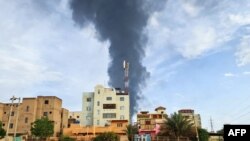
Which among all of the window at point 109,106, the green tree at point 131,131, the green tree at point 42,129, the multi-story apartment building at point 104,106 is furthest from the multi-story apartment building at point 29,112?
the green tree at point 131,131

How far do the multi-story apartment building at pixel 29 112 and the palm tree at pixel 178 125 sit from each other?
37346 mm

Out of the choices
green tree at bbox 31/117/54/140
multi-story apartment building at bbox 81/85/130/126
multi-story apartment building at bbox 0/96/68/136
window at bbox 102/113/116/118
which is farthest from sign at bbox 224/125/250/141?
window at bbox 102/113/116/118

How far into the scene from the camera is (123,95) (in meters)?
106

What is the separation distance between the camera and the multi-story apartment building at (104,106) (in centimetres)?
10244

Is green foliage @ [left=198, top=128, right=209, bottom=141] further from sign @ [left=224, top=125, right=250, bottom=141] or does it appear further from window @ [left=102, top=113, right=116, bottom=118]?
sign @ [left=224, top=125, right=250, bottom=141]

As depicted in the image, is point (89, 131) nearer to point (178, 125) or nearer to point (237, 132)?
point (178, 125)

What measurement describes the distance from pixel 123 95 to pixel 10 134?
40.1 metres

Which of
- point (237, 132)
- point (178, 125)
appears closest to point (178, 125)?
point (178, 125)

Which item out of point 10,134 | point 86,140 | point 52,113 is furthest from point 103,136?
point 10,134

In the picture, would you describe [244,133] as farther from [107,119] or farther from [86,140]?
[107,119]

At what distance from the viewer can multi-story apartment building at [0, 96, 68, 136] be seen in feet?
276

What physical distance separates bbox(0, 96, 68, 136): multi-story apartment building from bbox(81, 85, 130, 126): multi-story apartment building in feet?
55.7

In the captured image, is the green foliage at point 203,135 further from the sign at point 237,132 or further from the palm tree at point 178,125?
the sign at point 237,132

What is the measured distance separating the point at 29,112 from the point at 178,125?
44.2m
